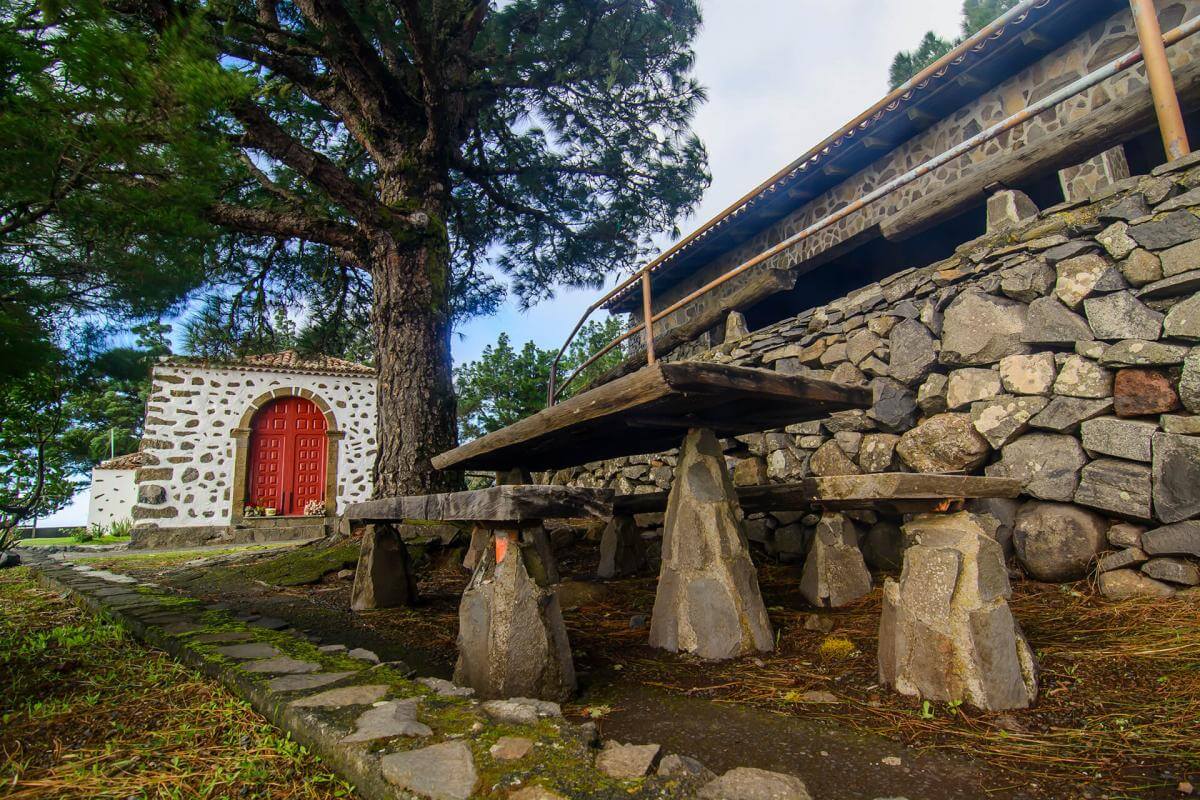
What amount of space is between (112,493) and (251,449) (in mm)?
4725

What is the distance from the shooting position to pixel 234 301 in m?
6.92

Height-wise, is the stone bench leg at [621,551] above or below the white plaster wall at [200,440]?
below

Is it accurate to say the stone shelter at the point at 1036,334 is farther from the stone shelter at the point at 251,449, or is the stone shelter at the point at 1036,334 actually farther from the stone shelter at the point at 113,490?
the stone shelter at the point at 113,490

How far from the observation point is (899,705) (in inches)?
69.4

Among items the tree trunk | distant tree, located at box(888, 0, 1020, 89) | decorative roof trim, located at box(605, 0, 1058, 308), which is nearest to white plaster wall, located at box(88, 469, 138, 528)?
the tree trunk

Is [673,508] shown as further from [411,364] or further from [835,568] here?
[411,364]

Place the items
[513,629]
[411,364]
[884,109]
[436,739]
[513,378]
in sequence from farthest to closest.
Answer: [513,378], [411,364], [884,109], [513,629], [436,739]

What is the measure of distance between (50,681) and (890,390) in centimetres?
405

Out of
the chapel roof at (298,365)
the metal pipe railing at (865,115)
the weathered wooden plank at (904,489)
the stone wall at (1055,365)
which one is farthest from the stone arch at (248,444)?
the weathered wooden plank at (904,489)

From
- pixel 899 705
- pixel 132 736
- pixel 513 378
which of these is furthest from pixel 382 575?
pixel 513 378

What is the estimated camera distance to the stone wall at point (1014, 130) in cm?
327

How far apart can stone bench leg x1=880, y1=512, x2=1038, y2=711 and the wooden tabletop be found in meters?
0.75

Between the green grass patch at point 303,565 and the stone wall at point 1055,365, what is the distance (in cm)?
355

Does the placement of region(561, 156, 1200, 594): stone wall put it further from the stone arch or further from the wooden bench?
the stone arch
